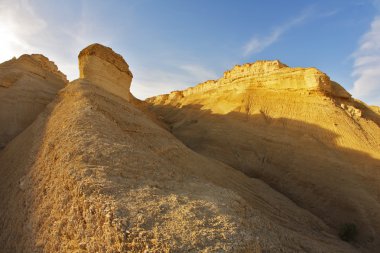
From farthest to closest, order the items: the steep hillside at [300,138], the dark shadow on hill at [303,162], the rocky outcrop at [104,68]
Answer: the rocky outcrop at [104,68] → the steep hillside at [300,138] → the dark shadow on hill at [303,162]

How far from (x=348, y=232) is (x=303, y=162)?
4849mm

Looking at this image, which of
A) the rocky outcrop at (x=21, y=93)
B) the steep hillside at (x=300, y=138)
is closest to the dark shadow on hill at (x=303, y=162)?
the steep hillside at (x=300, y=138)

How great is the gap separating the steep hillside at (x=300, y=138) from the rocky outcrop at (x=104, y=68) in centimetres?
560

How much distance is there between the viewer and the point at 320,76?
19.0m

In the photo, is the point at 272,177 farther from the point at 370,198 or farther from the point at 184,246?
the point at 184,246

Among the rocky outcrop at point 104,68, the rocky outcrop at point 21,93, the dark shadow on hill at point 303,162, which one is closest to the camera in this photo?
the rocky outcrop at point 21,93

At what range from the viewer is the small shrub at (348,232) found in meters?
10.0

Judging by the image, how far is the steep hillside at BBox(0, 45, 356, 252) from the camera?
4383 mm

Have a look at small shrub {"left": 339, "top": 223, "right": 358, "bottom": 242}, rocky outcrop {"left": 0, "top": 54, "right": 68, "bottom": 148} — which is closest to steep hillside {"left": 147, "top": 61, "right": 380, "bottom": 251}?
small shrub {"left": 339, "top": 223, "right": 358, "bottom": 242}

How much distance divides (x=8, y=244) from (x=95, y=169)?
71.0 inches

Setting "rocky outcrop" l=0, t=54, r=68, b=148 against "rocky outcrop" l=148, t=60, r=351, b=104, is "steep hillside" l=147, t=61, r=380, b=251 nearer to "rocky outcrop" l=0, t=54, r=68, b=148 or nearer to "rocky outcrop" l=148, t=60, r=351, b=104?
"rocky outcrop" l=148, t=60, r=351, b=104

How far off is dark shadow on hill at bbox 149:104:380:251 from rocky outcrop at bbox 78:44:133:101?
18.2 feet

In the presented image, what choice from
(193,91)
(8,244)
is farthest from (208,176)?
(193,91)

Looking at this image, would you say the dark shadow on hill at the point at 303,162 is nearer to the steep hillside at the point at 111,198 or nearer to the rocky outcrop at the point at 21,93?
the steep hillside at the point at 111,198
